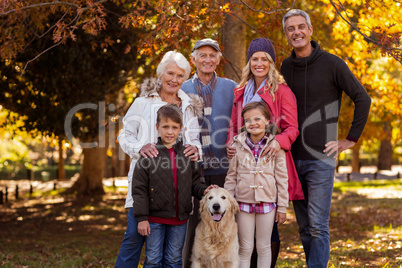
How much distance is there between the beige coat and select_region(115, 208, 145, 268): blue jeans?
99 cm

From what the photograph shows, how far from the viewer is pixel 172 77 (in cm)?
424

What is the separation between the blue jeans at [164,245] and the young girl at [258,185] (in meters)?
0.62

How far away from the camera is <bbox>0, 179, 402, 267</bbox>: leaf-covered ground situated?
7.14 metres

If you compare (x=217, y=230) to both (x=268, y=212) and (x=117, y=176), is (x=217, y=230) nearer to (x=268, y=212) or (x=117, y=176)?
(x=268, y=212)

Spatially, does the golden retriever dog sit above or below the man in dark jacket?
below

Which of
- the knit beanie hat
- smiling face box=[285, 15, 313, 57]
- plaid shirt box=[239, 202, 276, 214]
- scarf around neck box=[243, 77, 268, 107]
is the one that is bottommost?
plaid shirt box=[239, 202, 276, 214]

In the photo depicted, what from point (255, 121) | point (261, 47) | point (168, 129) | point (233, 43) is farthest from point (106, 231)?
point (261, 47)

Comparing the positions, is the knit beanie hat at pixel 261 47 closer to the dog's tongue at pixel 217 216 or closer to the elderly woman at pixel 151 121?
the elderly woman at pixel 151 121

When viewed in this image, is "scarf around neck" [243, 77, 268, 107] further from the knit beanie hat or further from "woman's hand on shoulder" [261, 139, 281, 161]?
"woman's hand on shoulder" [261, 139, 281, 161]

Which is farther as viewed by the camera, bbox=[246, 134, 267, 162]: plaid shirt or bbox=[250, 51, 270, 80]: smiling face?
bbox=[250, 51, 270, 80]: smiling face

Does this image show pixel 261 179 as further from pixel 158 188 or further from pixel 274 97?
pixel 158 188

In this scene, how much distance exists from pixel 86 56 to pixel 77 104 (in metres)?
1.27

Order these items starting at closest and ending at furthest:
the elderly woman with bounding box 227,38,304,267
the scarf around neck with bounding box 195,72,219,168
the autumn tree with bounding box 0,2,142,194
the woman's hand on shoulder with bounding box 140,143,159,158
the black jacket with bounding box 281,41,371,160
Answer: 1. the woman's hand on shoulder with bounding box 140,143,159,158
2. the elderly woman with bounding box 227,38,304,267
3. the black jacket with bounding box 281,41,371,160
4. the scarf around neck with bounding box 195,72,219,168
5. the autumn tree with bounding box 0,2,142,194

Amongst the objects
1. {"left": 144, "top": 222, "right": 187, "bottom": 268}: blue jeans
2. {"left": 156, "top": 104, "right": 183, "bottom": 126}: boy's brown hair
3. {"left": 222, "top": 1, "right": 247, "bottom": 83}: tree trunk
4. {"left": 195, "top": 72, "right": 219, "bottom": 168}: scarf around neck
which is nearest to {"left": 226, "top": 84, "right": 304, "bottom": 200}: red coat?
{"left": 195, "top": 72, "right": 219, "bottom": 168}: scarf around neck
